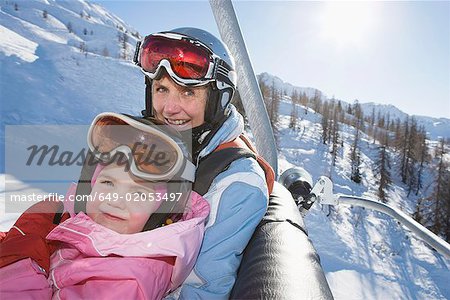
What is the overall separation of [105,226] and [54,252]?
0.26 metres

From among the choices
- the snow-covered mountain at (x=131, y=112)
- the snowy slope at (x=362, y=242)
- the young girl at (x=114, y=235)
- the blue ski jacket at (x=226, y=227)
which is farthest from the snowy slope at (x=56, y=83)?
the snowy slope at (x=362, y=242)

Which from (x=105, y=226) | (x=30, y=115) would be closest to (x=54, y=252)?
(x=105, y=226)

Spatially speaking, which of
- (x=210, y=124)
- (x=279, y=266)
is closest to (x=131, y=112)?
(x=210, y=124)

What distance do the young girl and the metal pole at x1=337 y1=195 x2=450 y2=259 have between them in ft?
3.77

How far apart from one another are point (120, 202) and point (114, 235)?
12 cm

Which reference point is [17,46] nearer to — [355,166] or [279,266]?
[279,266]

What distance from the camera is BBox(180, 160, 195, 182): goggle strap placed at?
1.25m

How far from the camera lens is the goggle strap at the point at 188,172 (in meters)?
1.25

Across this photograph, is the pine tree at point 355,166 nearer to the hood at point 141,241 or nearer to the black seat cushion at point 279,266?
the black seat cushion at point 279,266

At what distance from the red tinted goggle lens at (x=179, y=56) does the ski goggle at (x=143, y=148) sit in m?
0.54

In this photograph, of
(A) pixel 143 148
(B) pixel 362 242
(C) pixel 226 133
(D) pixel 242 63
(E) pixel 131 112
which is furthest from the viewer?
(B) pixel 362 242

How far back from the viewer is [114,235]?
3.48 ft

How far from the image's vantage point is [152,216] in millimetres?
1183

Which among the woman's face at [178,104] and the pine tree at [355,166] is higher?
the woman's face at [178,104]
